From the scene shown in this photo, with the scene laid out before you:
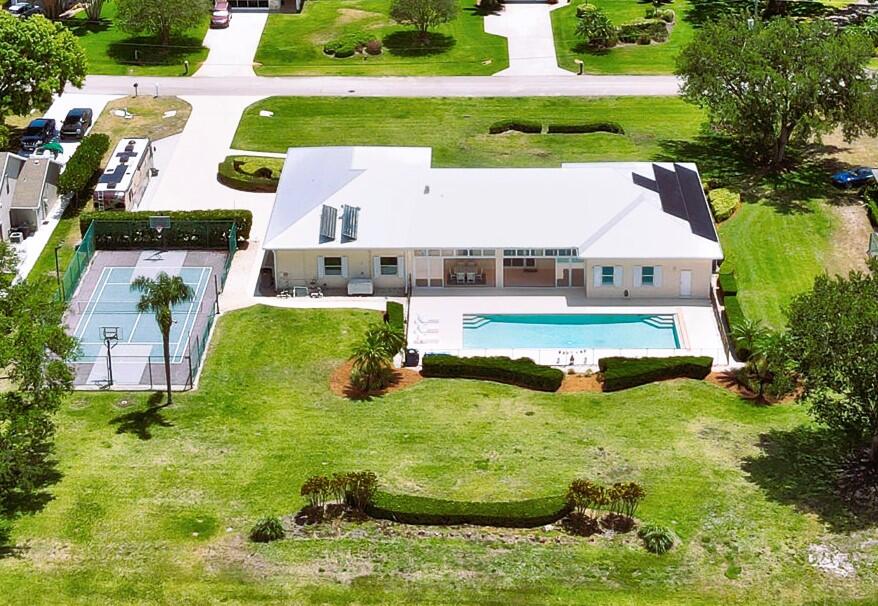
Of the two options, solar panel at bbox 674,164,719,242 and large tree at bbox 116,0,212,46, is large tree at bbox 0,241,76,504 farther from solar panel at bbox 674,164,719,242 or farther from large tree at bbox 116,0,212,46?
large tree at bbox 116,0,212,46

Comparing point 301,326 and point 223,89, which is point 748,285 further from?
point 223,89

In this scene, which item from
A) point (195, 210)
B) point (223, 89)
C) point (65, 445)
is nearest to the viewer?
point (65, 445)

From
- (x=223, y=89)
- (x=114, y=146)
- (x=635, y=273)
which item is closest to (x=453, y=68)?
(x=223, y=89)

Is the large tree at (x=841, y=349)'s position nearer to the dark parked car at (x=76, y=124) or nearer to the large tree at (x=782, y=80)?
the large tree at (x=782, y=80)

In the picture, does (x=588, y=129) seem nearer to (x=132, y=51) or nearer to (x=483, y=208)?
(x=483, y=208)

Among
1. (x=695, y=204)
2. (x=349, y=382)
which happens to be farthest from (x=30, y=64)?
(x=695, y=204)

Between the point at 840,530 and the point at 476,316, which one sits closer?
the point at 840,530

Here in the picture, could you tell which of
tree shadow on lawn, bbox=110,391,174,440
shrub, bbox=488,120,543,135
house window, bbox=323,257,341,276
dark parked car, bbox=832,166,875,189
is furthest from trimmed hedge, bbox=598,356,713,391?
shrub, bbox=488,120,543,135
